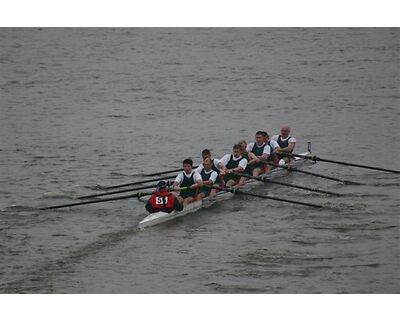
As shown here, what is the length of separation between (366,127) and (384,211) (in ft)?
33.2

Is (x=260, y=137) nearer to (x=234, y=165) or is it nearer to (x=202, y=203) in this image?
(x=234, y=165)

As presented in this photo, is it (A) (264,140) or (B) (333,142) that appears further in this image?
(B) (333,142)

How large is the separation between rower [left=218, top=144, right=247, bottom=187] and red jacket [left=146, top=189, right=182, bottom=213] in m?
2.46

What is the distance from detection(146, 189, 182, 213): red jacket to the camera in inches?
712

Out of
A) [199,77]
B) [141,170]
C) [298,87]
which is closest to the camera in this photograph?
[141,170]

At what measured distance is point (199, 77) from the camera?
39750 mm

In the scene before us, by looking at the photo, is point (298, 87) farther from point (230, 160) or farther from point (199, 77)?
point (230, 160)

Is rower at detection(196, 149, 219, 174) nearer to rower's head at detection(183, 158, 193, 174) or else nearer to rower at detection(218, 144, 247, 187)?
rower at detection(218, 144, 247, 187)

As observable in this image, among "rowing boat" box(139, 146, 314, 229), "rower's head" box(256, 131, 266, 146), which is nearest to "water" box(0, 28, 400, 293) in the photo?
"rowing boat" box(139, 146, 314, 229)

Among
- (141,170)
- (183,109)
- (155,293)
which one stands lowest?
(155,293)

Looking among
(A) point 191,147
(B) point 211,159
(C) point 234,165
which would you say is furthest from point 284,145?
(A) point 191,147

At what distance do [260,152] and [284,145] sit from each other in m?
1.37

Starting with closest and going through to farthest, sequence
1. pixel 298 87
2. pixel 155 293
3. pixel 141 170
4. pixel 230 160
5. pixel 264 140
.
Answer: pixel 155 293 → pixel 230 160 → pixel 264 140 → pixel 141 170 → pixel 298 87

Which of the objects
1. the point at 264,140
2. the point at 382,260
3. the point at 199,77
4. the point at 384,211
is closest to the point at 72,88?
the point at 199,77
